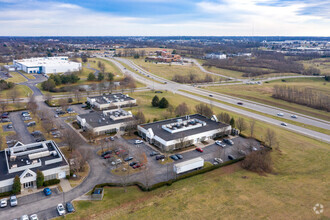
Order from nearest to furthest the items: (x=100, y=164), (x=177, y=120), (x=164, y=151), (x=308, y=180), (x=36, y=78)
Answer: (x=308, y=180) → (x=100, y=164) → (x=164, y=151) → (x=177, y=120) → (x=36, y=78)

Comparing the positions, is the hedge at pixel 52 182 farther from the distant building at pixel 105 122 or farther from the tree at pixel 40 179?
the distant building at pixel 105 122

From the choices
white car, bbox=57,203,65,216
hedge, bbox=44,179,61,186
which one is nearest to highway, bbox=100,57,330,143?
hedge, bbox=44,179,61,186

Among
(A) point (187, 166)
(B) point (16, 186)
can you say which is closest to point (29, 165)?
(B) point (16, 186)

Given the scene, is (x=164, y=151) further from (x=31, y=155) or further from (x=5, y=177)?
(x=5, y=177)

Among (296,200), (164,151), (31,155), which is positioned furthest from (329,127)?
(31,155)

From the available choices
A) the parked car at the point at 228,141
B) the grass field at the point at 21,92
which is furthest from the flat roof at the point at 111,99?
the parked car at the point at 228,141

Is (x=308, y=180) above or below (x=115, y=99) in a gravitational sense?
below

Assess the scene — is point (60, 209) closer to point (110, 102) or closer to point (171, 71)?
point (110, 102)

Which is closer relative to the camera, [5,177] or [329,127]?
[5,177]
